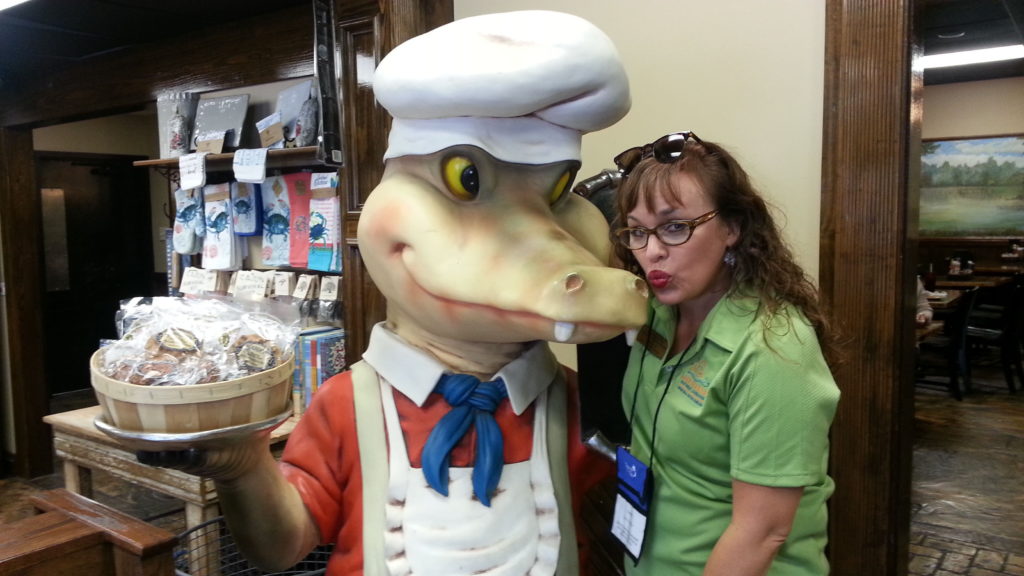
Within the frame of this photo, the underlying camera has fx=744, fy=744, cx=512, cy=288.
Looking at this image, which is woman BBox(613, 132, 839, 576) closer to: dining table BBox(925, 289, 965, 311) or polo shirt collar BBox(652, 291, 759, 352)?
polo shirt collar BBox(652, 291, 759, 352)

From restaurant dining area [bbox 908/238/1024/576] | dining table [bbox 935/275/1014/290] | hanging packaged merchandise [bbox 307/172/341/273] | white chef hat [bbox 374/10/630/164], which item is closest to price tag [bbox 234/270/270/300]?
hanging packaged merchandise [bbox 307/172/341/273]

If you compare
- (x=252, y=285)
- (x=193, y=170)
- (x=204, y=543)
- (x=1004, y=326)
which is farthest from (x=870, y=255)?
(x=1004, y=326)

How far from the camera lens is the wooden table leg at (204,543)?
6.21 feet

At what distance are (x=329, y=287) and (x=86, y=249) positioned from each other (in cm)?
472

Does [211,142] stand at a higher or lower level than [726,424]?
higher

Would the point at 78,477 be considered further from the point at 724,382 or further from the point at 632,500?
the point at 724,382

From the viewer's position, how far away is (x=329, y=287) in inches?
104

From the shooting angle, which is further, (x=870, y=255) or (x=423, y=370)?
(x=870, y=255)

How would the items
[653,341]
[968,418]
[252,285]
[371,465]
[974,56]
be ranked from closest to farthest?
[371,465]
[653,341]
[252,285]
[968,418]
[974,56]

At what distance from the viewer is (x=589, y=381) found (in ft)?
4.15

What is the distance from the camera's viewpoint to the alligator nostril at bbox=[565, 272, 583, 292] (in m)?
0.97

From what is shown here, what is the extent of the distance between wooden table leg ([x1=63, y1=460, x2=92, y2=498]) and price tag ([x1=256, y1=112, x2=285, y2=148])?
1254 mm

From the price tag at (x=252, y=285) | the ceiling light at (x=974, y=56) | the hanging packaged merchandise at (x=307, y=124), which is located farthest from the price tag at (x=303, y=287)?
the ceiling light at (x=974, y=56)

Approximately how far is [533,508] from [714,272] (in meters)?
0.46
